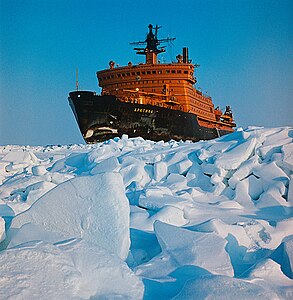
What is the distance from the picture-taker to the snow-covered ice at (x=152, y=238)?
158 cm

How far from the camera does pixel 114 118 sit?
1541 centimetres

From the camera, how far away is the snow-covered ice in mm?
1583

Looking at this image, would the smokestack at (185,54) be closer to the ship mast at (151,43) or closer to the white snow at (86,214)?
the ship mast at (151,43)

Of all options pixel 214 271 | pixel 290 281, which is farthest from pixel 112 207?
pixel 290 281

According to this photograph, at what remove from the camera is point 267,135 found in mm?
5273

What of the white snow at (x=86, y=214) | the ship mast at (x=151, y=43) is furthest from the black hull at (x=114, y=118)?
the white snow at (x=86, y=214)

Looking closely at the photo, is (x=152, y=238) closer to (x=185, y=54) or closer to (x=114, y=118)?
(x=114, y=118)

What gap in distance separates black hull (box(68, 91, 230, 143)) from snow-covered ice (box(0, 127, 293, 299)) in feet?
35.5

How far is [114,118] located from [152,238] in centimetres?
1290

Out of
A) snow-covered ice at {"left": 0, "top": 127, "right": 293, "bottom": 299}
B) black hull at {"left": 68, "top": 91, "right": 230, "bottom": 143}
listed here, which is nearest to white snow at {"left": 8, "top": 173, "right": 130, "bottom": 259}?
snow-covered ice at {"left": 0, "top": 127, "right": 293, "bottom": 299}

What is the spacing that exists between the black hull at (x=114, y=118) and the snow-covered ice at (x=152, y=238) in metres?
10.8

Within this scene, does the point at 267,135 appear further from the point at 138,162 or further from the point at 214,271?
the point at 214,271

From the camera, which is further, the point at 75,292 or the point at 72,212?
the point at 72,212

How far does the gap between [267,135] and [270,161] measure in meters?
0.87
